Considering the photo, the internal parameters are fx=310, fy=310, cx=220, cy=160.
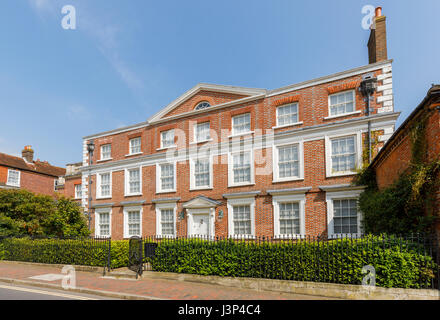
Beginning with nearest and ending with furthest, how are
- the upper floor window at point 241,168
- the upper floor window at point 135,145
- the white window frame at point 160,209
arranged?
the upper floor window at point 241,168
the white window frame at point 160,209
the upper floor window at point 135,145

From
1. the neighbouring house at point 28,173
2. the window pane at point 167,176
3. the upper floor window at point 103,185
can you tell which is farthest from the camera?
the neighbouring house at point 28,173

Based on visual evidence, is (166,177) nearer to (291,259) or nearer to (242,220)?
(242,220)

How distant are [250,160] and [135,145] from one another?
30.1ft

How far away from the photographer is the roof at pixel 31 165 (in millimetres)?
33897

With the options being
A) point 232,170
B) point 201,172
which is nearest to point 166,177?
point 201,172

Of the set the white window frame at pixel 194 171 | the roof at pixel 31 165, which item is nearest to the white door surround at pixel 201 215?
the white window frame at pixel 194 171

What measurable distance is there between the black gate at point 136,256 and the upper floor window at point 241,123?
852cm

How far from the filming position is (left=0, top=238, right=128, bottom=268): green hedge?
45.2ft

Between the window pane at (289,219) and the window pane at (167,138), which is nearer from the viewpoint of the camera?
the window pane at (289,219)

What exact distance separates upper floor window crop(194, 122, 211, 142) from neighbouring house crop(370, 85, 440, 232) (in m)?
10.3

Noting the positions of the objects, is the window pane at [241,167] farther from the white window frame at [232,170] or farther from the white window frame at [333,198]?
the white window frame at [333,198]

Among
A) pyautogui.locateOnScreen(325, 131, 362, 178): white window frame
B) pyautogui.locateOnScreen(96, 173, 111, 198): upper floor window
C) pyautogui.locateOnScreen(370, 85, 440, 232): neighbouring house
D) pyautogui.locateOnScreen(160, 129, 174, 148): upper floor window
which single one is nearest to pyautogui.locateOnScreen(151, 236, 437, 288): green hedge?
pyautogui.locateOnScreen(370, 85, 440, 232): neighbouring house

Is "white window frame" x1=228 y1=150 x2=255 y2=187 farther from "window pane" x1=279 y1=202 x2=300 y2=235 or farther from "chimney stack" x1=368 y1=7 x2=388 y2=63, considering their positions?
"chimney stack" x1=368 y1=7 x2=388 y2=63

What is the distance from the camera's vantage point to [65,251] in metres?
14.8
